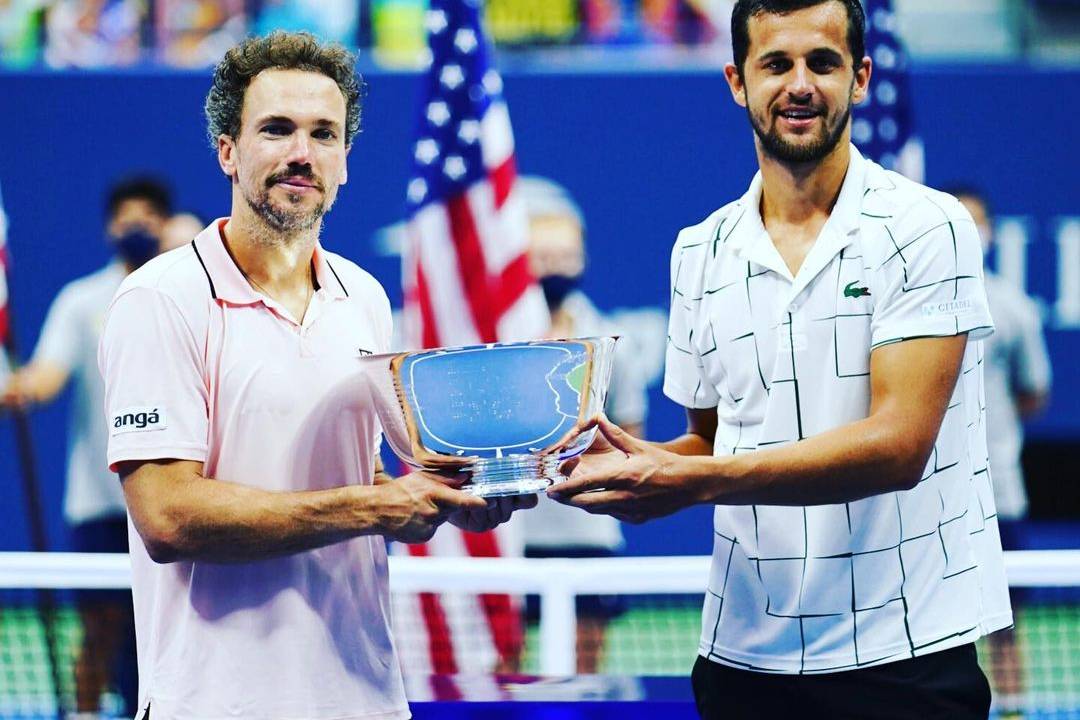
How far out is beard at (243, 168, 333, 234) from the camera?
2.57 meters

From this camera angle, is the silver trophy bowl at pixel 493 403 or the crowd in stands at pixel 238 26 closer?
the silver trophy bowl at pixel 493 403

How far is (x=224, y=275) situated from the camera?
256 centimetres

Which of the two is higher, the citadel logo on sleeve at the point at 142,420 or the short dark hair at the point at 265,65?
the short dark hair at the point at 265,65

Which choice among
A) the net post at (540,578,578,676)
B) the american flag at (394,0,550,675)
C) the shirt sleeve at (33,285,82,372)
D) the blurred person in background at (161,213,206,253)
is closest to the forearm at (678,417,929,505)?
the net post at (540,578,578,676)

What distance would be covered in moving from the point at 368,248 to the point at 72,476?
2401 mm

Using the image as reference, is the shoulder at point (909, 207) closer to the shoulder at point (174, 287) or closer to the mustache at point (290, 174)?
the mustache at point (290, 174)

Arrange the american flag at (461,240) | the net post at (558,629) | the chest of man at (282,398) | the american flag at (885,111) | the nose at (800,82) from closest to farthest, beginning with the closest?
the chest of man at (282,398)
the nose at (800,82)
the net post at (558,629)
the american flag at (885,111)
the american flag at (461,240)

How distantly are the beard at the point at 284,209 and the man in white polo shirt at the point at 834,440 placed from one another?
25.4 inches

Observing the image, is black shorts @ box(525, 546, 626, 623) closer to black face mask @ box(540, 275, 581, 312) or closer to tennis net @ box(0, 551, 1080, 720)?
tennis net @ box(0, 551, 1080, 720)

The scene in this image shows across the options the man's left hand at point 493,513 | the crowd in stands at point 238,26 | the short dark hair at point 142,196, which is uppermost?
the crowd in stands at point 238,26

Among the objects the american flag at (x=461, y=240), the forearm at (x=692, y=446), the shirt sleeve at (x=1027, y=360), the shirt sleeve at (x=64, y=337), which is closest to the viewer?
the forearm at (x=692, y=446)

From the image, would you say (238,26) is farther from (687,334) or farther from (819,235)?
(819,235)

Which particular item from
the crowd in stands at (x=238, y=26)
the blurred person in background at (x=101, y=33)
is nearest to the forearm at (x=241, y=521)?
the crowd in stands at (x=238, y=26)

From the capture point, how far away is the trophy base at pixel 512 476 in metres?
2.54
